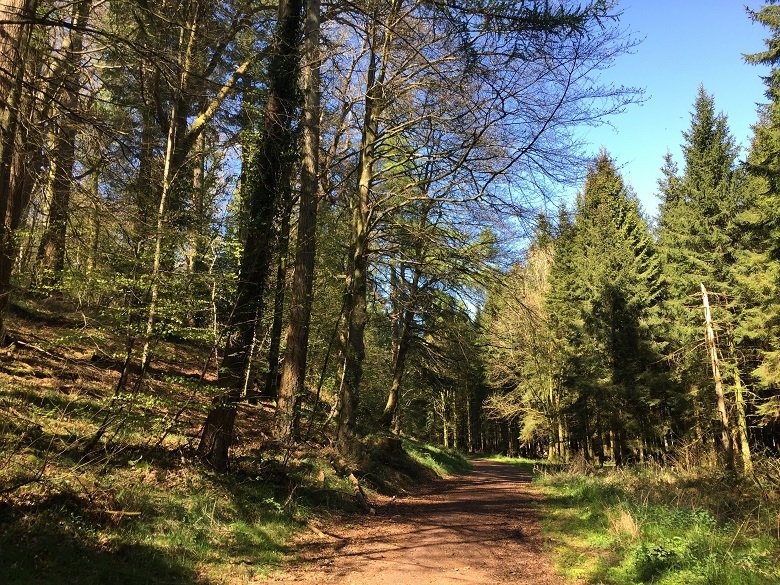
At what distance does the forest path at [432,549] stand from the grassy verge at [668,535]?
0.44m

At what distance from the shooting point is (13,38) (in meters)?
4.93

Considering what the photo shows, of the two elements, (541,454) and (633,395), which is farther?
(541,454)

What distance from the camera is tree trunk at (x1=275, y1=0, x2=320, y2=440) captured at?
937 cm

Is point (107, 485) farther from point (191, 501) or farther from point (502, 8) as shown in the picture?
point (502, 8)

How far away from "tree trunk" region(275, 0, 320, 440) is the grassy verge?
16.7 feet

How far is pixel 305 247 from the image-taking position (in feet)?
32.9

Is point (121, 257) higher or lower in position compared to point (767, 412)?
higher

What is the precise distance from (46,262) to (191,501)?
4.76 meters

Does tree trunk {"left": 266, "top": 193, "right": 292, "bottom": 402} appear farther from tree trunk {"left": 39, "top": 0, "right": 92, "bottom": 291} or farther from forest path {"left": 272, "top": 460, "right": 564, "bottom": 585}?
tree trunk {"left": 39, "top": 0, "right": 92, "bottom": 291}

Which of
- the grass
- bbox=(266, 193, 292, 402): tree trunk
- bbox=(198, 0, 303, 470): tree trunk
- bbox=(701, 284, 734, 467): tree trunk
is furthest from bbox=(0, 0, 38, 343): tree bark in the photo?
bbox=(701, 284, 734, 467): tree trunk

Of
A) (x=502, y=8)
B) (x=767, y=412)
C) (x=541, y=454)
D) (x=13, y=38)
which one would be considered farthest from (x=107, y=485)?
(x=541, y=454)

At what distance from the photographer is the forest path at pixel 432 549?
530 cm

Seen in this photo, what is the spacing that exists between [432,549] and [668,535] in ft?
9.21

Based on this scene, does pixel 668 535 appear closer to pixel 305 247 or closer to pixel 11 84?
pixel 305 247
